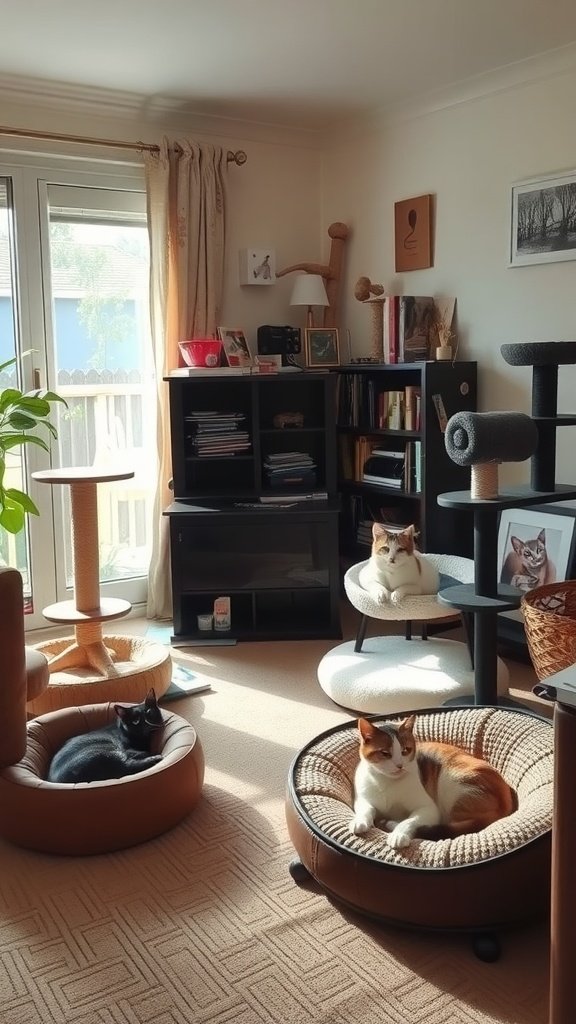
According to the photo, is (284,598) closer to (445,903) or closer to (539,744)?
(539,744)

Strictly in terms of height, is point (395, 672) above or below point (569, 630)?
below

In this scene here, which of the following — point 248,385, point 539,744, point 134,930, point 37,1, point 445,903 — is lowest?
point 134,930

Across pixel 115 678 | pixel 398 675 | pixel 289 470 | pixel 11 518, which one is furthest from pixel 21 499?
pixel 398 675

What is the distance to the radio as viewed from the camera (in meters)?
4.32

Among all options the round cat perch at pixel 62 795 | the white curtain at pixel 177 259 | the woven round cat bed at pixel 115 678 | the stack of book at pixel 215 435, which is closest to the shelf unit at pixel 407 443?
the stack of book at pixel 215 435

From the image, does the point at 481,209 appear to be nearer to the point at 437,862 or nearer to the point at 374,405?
the point at 374,405

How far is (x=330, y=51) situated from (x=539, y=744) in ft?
8.62

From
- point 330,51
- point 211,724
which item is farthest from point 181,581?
point 330,51

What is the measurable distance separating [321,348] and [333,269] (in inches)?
18.4

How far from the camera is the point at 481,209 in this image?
3.82 metres

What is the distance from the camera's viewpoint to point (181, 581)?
12.8 feet

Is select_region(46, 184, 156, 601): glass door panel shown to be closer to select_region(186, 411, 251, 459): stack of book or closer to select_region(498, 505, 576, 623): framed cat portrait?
select_region(186, 411, 251, 459): stack of book

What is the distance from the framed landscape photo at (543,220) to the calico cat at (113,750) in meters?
2.30

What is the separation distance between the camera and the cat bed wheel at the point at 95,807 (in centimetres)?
218
